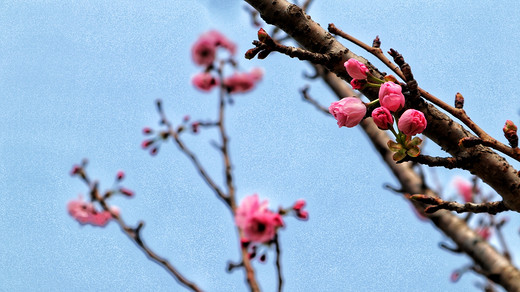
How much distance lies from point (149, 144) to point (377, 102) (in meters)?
2.56

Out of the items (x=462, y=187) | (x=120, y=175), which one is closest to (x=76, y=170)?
(x=120, y=175)

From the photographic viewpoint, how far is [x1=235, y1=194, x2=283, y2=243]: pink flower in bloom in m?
2.53

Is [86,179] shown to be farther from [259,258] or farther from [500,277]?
[500,277]

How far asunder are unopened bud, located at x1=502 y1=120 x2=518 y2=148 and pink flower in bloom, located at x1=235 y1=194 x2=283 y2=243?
1.48 metres

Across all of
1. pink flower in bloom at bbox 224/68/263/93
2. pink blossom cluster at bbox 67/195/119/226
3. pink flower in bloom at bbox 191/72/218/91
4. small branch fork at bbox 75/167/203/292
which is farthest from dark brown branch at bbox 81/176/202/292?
pink flower in bloom at bbox 224/68/263/93

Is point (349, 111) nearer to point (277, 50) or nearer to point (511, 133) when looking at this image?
point (277, 50)

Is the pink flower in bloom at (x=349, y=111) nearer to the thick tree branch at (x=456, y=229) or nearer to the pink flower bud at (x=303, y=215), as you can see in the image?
the thick tree branch at (x=456, y=229)

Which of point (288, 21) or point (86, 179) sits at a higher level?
point (86, 179)

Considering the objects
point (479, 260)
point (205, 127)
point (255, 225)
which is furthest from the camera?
point (205, 127)

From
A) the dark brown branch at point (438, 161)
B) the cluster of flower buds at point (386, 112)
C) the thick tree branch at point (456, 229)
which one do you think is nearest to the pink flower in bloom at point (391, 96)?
the cluster of flower buds at point (386, 112)

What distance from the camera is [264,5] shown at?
49.4 inches

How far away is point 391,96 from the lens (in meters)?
1.05

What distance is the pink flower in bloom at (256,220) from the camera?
2.53m

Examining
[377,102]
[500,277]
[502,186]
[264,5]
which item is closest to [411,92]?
[377,102]
